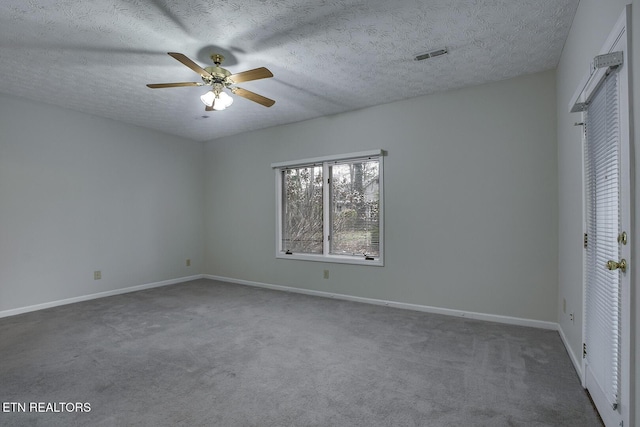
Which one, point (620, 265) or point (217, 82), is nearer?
point (620, 265)

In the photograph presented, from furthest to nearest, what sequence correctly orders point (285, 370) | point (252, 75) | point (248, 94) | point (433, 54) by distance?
1. point (248, 94)
2. point (433, 54)
3. point (252, 75)
4. point (285, 370)

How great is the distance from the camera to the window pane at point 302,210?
4852mm

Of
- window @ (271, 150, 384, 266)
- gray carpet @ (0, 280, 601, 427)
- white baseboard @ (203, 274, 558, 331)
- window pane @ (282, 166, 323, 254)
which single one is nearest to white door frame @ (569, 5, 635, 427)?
gray carpet @ (0, 280, 601, 427)

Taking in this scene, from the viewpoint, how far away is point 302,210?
500 centimetres

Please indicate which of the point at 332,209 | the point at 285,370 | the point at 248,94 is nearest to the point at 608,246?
the point at 285,370

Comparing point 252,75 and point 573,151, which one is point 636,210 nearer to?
point 573,151

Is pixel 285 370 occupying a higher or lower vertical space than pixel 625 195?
lower

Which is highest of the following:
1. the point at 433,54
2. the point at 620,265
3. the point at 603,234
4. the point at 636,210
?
the point at 433,54

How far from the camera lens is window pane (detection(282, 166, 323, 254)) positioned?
4.85 m

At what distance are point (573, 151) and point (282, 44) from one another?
8.24 feet

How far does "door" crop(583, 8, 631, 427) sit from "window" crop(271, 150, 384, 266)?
233 centimetres

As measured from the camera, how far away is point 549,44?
2750mm

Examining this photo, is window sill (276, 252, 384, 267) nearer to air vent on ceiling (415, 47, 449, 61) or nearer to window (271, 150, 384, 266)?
window (271, 150, 384, 266)

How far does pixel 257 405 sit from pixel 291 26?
8.75 ft
